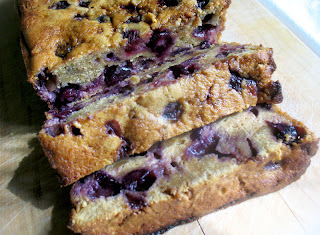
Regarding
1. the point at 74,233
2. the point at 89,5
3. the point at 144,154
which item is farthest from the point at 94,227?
the point at 89,5

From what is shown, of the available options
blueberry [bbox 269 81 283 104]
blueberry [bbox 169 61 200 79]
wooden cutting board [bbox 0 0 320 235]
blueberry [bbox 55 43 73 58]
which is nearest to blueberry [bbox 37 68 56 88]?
blueberry [bbox 55 43 73 58]

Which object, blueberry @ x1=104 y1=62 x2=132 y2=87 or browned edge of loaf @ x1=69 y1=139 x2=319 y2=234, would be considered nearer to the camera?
browned edge of loaf @ x1=69 y1=139 x2=319 y2=234

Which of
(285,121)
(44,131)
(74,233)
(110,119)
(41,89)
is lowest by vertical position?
(74,233)

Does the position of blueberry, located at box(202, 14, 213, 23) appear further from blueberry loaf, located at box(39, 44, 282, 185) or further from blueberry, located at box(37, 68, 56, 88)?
blueberry, located at box(37, 68, 56, 88)

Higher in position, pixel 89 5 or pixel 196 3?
pixel 196 3

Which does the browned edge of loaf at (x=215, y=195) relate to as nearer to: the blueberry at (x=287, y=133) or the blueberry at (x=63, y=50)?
the blueberry at (x=287, y=133)

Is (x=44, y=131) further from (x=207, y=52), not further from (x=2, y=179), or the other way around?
(x=207, y=52)
